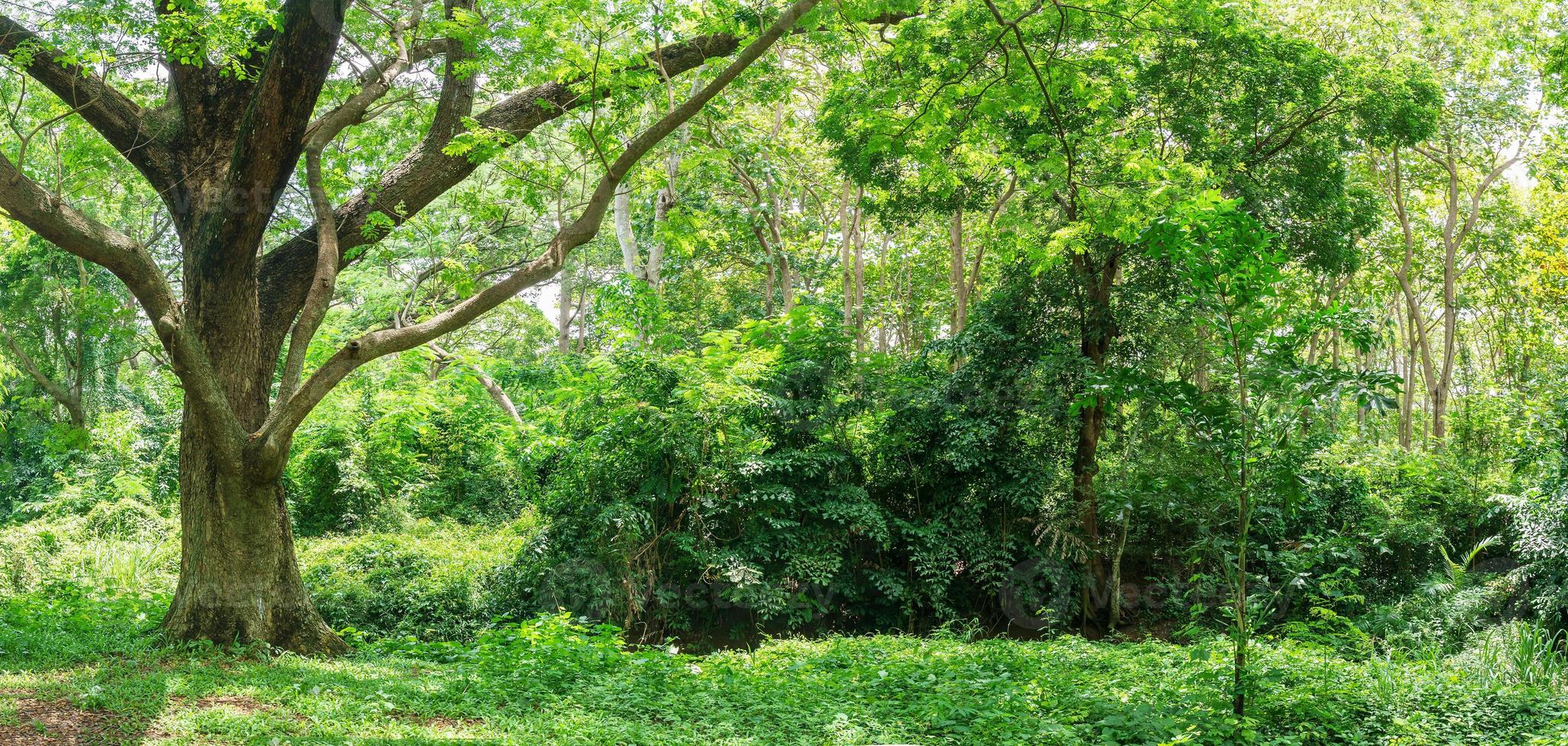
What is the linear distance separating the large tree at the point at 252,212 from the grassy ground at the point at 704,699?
0.72m

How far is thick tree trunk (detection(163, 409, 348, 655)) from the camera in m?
5.93

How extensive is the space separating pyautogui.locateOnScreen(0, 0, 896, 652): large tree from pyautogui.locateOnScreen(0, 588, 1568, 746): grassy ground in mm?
717

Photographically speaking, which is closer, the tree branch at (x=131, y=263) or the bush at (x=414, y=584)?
the tree branch at (x=131, y=263)

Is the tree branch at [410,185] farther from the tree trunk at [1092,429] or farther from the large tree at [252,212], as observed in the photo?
the tree trunk at [1092,429]

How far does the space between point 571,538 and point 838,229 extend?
11851 millimetres

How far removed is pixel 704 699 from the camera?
536cm

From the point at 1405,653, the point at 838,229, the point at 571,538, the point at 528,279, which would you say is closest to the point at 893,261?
the point at 838,229

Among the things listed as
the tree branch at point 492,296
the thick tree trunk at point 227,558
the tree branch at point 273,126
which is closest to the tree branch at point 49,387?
the thick tree trunk at point 227,558

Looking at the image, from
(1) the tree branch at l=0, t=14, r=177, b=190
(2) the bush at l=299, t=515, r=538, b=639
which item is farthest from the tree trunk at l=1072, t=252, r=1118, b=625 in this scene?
(1) the tree branch at l=0, t=14, r=177, b=190

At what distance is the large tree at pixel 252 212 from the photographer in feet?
18.1

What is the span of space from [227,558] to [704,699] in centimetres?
319

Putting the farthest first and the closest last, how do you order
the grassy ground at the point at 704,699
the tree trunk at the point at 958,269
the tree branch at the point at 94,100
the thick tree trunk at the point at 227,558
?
the tree trunk at the point at 958,269
the thick tree trunk at the point at 227,558
the tree branch at the point at 94,100
the grassy ground at the point at 704,699

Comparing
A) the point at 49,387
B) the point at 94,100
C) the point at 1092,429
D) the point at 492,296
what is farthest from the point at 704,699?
the point at 49,387

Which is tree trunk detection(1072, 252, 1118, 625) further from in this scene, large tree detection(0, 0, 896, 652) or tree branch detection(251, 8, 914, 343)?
large tree detection(0, 0, 896, 652)
